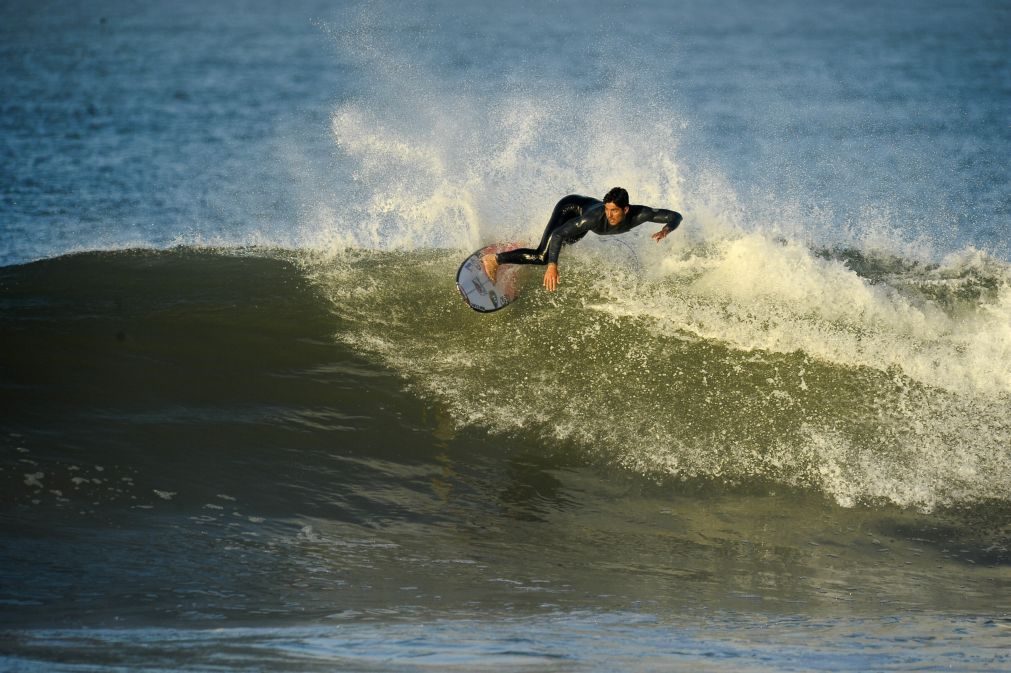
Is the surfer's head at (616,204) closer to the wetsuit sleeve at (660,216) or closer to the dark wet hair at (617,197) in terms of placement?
the dark wet hair at (617,197)

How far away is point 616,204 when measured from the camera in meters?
9.49

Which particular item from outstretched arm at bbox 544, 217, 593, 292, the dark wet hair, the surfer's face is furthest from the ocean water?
the dark wet hair

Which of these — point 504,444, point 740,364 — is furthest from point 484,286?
point 740,364

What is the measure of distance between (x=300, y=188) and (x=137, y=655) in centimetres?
1689

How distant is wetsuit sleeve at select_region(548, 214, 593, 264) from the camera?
32.0 ft

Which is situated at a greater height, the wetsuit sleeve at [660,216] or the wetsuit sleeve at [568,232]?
the wetsuit sleeve at [660,216]

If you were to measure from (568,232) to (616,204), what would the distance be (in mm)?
630

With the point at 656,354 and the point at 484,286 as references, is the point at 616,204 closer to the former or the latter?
the point at 656,354

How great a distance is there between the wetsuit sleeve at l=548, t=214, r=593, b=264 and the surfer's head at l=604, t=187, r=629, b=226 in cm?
33

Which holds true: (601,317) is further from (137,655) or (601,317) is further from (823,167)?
(823,167)

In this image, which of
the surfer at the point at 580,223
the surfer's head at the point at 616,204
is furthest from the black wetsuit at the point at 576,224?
the surfer's head at the point at 616,204

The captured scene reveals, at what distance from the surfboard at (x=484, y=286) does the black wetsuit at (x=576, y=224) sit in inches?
16.2

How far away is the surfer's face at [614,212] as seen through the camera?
950 cm

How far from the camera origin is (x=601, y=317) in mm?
10430
